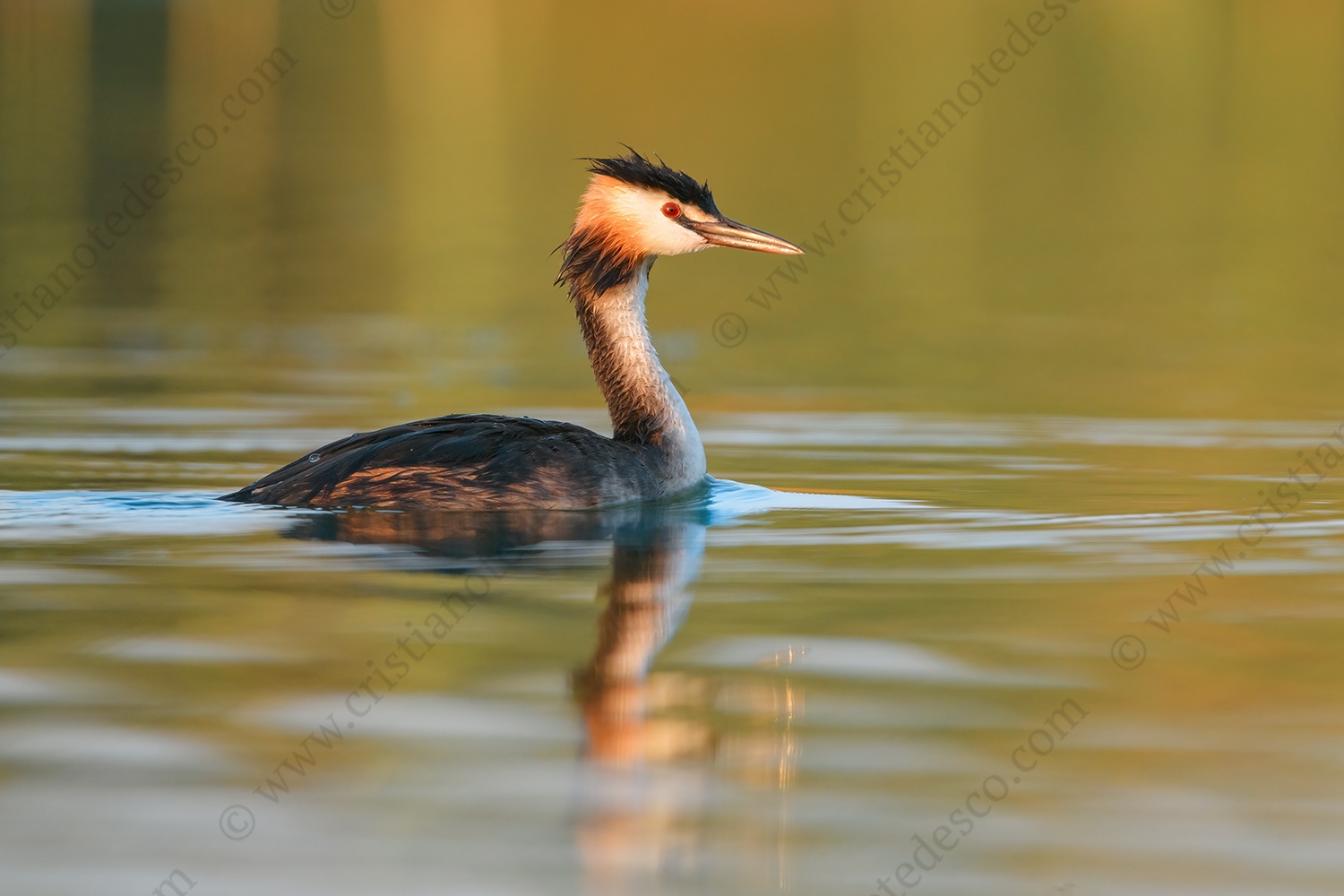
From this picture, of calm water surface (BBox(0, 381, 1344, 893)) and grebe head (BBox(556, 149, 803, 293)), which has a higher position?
grebe head (BBox(556, 149, 803, 293))

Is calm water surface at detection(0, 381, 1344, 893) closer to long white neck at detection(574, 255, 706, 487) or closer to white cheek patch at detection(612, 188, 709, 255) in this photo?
long white neck at detection(574, 255, 706, 487)

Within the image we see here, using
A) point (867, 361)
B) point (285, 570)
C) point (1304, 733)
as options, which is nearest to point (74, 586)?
point (285, 570)

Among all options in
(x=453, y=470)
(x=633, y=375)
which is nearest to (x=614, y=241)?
(x=633, y=375)

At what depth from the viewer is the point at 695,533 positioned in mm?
9539

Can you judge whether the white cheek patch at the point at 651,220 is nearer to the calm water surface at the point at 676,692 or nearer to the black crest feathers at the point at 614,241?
the black crest feathers at the point at 614,241

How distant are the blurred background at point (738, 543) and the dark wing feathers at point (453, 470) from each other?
50 centimetres

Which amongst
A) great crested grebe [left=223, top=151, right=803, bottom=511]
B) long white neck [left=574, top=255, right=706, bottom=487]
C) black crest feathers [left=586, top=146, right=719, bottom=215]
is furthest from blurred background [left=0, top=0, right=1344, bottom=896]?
black crest feathers [left=586, top=146, right=719, bottom=215]

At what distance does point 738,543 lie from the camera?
30.2 feet

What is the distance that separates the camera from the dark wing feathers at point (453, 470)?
9688 mm

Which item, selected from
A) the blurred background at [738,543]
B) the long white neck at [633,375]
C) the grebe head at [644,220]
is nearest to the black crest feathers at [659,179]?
the grebe head at [644,220]

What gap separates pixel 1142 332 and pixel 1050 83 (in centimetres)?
3915

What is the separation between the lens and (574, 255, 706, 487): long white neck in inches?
427

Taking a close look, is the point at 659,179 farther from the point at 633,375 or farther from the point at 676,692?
the point at 676,692

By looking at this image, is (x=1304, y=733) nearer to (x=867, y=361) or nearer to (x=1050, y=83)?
(x=867, y=361)
